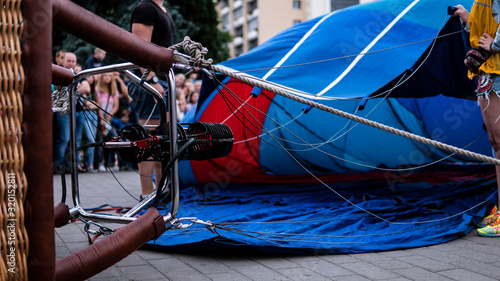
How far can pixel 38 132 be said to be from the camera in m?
1.34

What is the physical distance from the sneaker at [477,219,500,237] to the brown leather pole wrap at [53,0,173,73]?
2.40 meters

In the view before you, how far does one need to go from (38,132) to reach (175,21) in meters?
16.5

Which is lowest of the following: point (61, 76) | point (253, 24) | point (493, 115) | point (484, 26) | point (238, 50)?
point (493, 115)

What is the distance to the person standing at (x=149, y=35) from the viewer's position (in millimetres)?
3965

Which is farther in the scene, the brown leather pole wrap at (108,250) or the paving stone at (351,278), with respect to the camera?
the paving stone at (351,278)

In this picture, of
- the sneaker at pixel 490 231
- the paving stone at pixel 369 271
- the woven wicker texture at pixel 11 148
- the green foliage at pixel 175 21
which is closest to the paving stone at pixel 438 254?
the paving stone at pixel 369 271

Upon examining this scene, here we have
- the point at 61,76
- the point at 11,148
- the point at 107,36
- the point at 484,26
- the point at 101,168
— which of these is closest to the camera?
the point at 11,148

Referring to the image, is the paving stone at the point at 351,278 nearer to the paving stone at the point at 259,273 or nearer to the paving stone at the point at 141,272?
the paving stone at the point at 259,273

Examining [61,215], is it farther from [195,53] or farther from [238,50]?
[238,50]

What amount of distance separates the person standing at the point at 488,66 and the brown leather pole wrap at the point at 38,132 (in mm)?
2782

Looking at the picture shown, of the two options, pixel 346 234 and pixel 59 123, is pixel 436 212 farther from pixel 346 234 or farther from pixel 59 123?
pixel 59 123

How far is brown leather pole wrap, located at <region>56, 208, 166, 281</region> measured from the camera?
1529mm

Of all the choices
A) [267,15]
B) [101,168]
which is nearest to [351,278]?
[101,168]

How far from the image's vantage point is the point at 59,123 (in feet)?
24.2
